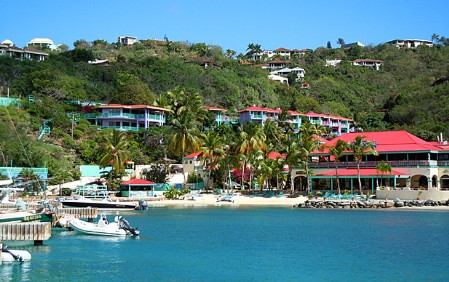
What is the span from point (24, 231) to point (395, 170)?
43.2 meters

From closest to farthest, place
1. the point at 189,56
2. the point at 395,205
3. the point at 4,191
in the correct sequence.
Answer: the point at 4,191 → the point at 395,205 → the point at 189,56

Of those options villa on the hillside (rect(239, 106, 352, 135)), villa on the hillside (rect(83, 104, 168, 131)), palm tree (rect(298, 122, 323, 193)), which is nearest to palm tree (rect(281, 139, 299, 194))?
palm tree (rect(298, 122, 323, 193))

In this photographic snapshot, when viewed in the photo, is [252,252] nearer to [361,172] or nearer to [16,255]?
[16,255]

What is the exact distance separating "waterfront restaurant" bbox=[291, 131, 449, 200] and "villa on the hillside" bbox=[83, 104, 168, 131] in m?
28.5

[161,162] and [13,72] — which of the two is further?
[13,72]

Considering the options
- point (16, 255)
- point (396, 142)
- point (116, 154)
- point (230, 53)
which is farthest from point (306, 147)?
point (230, 53)

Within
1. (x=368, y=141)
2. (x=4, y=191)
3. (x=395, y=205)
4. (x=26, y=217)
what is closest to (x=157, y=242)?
(x=26, y=217)

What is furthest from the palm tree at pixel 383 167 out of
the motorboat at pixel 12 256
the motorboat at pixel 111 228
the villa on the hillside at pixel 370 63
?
the villa on the hillside at pixel 370 63

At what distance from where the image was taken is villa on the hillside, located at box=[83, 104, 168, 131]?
8550cm

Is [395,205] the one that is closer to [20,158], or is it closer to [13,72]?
[20,158]

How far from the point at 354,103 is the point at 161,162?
66.5 meters

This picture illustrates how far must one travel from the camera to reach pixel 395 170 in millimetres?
62219

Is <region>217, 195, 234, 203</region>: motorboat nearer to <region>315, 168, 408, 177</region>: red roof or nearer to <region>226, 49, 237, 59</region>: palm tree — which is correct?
<region>315, 168, 408, 177</region>: red roof

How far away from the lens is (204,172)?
7550 centimetres
